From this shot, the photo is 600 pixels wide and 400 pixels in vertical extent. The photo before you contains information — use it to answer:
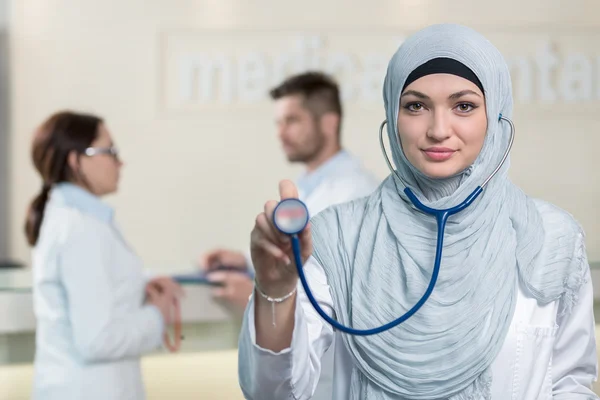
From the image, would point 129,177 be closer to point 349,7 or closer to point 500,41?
point 349,7

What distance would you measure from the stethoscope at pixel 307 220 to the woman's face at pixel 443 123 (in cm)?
6

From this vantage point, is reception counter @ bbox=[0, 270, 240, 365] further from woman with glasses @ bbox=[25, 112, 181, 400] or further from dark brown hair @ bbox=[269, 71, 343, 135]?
dark brown hair @ bbox=[269, 71, 343, 135]

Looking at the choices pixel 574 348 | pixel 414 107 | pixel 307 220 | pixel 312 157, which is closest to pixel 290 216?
pixel 307 220

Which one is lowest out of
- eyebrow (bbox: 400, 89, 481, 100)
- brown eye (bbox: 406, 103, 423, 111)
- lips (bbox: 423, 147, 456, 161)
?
lips (bbox: 423, 147, 456, 161)

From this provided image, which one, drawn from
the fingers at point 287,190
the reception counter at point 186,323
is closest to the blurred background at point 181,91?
the reception counter at point 186,323

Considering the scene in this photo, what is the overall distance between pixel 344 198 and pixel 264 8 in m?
2.37

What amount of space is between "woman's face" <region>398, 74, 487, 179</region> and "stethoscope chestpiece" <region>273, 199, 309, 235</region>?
0.31 metres

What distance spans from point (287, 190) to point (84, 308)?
177 centimetres

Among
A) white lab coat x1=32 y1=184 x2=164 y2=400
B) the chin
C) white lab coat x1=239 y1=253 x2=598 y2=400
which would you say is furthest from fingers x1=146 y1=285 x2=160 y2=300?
the chin

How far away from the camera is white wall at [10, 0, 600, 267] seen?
16.6 feet

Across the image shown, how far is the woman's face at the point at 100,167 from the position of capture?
296cm

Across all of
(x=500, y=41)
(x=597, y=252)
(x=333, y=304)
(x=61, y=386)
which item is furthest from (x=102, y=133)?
(x=597, y=252)

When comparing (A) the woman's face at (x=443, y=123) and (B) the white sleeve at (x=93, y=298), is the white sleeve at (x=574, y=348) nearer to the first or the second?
(A) the woman's face at (x=443, y=123)

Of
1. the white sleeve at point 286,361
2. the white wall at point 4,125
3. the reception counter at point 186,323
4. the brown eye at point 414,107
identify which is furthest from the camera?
the white wall at point 4,125
